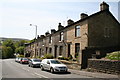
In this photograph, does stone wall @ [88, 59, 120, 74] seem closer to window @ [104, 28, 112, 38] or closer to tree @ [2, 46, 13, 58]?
window @ [104, 28, 112, 38]

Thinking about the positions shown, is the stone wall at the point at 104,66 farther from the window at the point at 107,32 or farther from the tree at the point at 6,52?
the tree at the point at 6,52

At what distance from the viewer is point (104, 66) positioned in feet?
66.0

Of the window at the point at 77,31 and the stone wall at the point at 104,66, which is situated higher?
the window at the point at 77,31

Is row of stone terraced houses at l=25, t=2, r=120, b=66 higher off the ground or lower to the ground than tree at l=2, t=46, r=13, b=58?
higher

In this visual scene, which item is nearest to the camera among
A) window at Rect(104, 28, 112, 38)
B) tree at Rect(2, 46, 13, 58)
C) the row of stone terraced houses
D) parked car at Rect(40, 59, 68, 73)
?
parked car at Rect(40, 59, 68, 73)

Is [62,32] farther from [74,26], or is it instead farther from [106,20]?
[106,20]

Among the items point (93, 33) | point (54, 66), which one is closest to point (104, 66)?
point (54, 66)

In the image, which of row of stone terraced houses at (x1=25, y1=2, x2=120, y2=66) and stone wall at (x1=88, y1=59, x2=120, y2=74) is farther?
row of stone terraced houses at (x1=25, y1=2, x2=120, y2=66)

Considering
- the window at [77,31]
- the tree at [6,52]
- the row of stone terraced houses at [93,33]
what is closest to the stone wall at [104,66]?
the row of stone terraced houses at [93,33]

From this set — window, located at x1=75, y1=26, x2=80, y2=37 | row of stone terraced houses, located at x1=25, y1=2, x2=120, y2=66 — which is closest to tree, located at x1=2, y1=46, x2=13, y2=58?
row of stone terraced houses, located at x1=25, y1=2, x2=120, y2=66

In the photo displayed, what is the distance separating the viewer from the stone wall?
1852 centimetres

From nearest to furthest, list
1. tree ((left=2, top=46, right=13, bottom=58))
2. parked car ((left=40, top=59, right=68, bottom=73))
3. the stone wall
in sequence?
1. the stone wall
2. parked car ((left=40, top=59, right=68, bottom=73))
3. tree ((left=2, top=46, right=13, bottom=58))

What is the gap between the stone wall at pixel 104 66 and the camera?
18.5 meters

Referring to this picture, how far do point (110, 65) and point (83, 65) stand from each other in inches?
205
